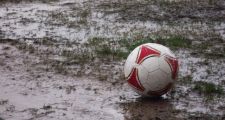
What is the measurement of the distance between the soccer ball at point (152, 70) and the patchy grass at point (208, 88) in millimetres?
736

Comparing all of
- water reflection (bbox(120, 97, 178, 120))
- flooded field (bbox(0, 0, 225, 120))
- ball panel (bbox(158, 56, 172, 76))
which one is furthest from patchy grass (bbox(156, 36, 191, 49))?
ball panel (bbox(158, 56, 172, 76))

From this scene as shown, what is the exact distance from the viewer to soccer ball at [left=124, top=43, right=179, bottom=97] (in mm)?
7520

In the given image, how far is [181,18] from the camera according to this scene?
1420 cm

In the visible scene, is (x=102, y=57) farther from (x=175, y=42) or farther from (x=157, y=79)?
(x=157, y=79)

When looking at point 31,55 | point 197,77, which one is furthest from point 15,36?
point 197,77

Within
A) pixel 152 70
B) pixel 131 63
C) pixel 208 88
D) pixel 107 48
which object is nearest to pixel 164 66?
pixel 152 70

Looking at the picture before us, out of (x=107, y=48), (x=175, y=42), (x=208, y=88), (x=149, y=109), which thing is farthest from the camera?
(x=175, y=42)

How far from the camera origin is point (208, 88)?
321 inches

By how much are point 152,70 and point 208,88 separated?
3.71 ft

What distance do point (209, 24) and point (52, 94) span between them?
6168 millimetres

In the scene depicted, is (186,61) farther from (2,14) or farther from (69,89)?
(2,14)

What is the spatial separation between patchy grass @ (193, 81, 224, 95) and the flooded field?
0.6 inches

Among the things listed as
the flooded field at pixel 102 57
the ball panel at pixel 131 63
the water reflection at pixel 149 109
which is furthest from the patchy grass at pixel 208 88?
the ball panel at pixel 131 63

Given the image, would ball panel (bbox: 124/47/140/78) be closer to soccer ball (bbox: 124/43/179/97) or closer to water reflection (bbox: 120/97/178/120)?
soccer ball (bbox: 124/43/179/97)
